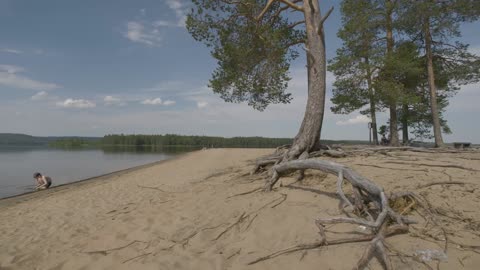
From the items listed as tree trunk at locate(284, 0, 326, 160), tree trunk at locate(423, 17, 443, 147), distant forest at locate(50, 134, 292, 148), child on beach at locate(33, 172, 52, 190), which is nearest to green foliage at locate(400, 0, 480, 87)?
tree trunk at locate(423, 17, 443, 147)

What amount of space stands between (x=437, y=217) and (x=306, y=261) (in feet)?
6.57

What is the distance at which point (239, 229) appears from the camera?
4883 millimetres

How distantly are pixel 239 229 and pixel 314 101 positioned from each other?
4997 mm

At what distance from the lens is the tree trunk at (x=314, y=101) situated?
8.38 metres

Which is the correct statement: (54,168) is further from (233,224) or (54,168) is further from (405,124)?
(405,124)

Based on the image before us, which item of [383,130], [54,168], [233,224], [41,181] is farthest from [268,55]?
[54,168]

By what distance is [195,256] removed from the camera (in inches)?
169

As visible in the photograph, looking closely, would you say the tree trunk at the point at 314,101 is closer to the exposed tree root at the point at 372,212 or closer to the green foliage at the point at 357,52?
the exposed tree root at the point at 372,212

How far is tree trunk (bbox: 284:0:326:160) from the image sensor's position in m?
8.38

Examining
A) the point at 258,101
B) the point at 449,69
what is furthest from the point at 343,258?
the point at 449,69

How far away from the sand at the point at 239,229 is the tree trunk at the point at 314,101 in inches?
55.9

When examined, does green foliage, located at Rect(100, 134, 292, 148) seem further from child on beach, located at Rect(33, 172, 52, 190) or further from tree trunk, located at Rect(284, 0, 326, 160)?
tree trunk, located at Rect(284, 0, 326, 160)

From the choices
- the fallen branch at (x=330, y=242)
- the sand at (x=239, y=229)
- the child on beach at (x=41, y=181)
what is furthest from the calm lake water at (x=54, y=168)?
the fallen branch at (x=330, y=242)

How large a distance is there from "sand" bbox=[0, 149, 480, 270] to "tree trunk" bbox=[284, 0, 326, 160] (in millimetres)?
1419
